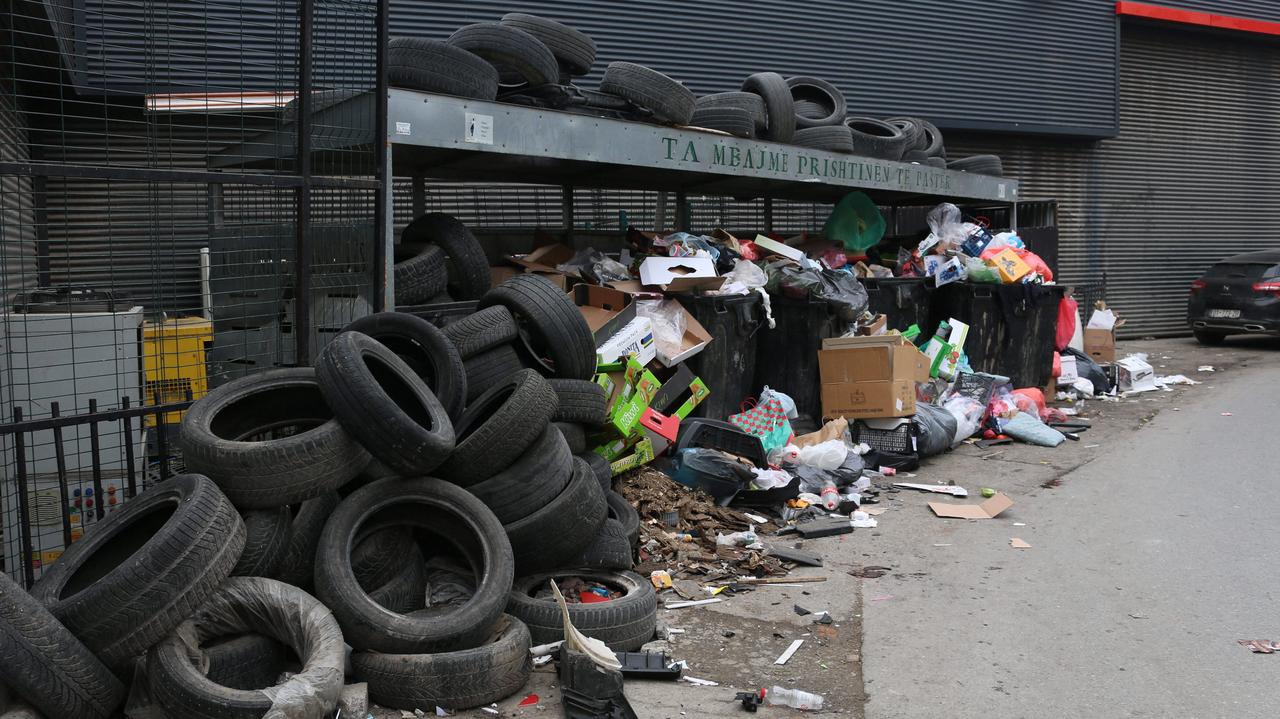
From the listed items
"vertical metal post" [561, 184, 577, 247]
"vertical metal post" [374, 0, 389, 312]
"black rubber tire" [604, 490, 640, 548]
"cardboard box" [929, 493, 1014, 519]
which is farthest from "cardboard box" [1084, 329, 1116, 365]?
"vertical metal post" [374, 0, 389, 312]

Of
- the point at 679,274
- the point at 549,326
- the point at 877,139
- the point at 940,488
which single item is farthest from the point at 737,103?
the point at 549,326

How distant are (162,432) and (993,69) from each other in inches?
582

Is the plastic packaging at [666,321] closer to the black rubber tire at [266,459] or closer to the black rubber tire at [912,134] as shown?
the black rubber tire at [266,459]

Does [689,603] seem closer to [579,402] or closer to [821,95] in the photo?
[579,402]

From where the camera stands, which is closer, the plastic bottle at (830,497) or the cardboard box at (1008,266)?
the plastic bottle at (830,497)

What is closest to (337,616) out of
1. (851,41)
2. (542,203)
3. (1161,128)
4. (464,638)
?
(464,638)

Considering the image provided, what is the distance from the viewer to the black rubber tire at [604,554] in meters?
4.94

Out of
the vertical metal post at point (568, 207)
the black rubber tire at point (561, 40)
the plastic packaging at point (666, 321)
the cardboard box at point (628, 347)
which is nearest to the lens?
the cardboard box at point (628, 347)

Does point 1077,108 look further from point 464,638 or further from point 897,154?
point 464,638

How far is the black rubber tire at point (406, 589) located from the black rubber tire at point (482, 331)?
1.48m

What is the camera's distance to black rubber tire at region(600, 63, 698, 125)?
775 centimetres

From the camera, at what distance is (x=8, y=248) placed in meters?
6.74

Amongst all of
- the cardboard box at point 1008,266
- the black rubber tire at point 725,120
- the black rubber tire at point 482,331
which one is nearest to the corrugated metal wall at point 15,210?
the black rubber tire at point 482,331

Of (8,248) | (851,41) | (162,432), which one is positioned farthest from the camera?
(851,41)
